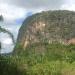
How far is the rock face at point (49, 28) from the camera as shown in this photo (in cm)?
6919

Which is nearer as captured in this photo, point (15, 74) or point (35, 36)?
point (15, 74)

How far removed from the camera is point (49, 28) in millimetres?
73062

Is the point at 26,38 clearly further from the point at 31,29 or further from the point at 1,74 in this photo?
the point at 1,74

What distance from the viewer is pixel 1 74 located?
9969 millimetres

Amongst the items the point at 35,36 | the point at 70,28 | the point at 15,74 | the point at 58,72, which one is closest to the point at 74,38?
the point at 70,28

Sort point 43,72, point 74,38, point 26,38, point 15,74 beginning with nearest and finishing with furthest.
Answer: point 15,74 < point 43,72 < point 74,38 < point 26,38

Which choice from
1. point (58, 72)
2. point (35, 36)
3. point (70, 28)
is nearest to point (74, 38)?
point (70, 28)

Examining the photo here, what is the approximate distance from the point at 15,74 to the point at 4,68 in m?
0.79

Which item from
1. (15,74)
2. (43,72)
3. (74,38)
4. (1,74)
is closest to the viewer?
(1,74)

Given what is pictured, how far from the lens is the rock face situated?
69.2 meters

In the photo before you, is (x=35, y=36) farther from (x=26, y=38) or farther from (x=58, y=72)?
(x=58, y=72)

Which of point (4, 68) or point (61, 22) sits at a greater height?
point (61, 22)

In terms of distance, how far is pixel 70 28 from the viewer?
69938 mm

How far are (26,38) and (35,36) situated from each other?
4311 mm
